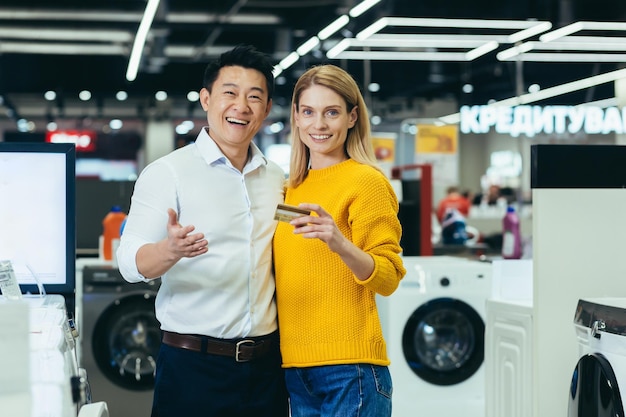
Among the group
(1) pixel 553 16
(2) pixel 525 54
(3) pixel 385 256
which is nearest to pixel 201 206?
(3) pixel 385 256

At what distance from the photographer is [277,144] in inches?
726

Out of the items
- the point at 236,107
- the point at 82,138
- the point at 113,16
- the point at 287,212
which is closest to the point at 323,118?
the point at 236,107

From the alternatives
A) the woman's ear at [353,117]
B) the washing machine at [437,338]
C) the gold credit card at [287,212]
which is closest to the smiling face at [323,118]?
the woman's ear at [353,117]

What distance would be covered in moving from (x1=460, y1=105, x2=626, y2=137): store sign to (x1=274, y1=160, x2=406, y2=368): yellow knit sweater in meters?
10.2

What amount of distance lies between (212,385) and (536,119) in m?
10.5

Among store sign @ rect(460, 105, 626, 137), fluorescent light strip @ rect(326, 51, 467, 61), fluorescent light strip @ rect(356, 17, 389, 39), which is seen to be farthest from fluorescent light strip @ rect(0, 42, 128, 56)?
fluorescent light strip @ rect(356, 17, 389, 39)

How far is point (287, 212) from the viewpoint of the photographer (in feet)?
7.14

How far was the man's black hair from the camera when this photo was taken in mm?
2602

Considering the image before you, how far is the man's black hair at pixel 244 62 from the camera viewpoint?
2602 mm

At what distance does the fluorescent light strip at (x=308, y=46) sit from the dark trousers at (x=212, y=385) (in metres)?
8.31

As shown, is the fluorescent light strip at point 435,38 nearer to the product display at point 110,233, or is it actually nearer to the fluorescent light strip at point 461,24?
the fluorescent light strip at point 461,24

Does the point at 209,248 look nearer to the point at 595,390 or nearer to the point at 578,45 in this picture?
the point at 595,390

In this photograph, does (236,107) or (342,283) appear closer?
(342,283)

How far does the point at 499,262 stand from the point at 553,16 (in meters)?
5.79
